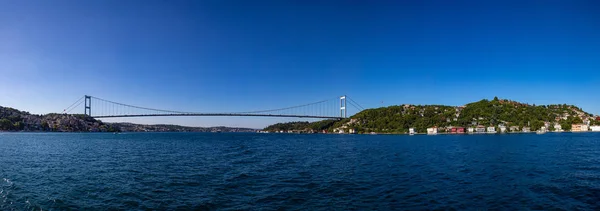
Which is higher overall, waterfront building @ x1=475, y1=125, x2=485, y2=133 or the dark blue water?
the dark blue water

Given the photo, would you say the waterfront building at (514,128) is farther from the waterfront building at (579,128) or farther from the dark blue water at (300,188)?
the dark blue water at (300,188)

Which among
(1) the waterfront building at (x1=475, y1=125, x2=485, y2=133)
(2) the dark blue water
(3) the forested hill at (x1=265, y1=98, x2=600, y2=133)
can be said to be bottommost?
(1) the waterfront building at (x1=475, y1=125, x2=485, y2=133)

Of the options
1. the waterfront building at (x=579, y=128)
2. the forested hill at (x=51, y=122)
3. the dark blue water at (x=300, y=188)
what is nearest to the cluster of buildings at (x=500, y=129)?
the waterfront building at (x=579, y=128)

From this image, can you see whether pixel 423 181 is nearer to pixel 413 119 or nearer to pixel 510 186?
pixel 510 186

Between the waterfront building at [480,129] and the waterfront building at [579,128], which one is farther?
the waterfront building at [480,129]

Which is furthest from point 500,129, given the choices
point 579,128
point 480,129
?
point 579,128

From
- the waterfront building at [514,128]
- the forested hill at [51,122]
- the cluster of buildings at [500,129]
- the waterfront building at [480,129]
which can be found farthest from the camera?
the forested hill at [51,122]

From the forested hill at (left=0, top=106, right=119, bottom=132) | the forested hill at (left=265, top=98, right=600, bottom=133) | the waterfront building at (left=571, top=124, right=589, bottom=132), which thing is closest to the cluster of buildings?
the waterfront building at (left=571, top=124, right=589, bottom=132)

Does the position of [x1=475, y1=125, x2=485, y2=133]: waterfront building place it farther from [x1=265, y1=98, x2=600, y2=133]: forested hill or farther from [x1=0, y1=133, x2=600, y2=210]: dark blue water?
[x1=0, y1=133, x2=600, y2=210]: dark blue water
